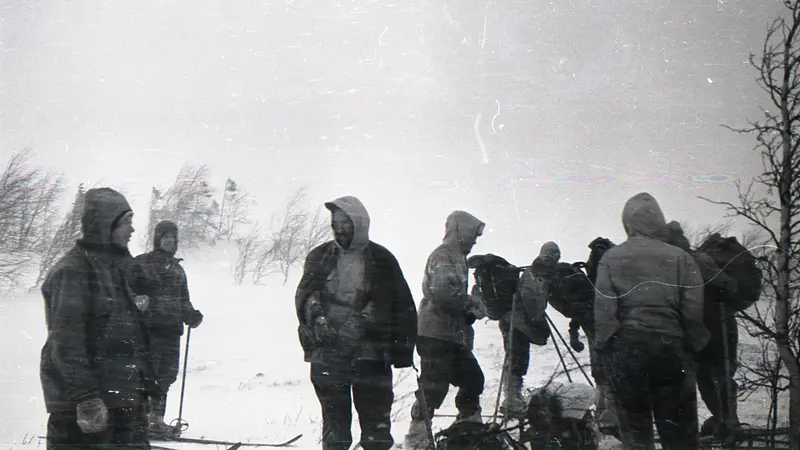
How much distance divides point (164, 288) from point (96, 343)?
1572 mm

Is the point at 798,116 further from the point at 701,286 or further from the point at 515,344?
the point at 515,344

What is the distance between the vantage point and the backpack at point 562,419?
1962mm

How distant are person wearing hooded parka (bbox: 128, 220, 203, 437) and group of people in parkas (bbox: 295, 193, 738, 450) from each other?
1.44m

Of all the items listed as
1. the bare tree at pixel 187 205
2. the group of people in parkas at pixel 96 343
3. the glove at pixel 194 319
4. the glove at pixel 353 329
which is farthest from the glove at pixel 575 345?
the bare tree at pixel 187 205

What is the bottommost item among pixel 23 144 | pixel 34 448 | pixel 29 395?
pixel 34 448

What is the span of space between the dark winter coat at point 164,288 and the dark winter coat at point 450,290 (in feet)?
5.19

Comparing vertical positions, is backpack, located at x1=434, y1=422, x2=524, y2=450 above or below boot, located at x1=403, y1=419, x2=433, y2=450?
above

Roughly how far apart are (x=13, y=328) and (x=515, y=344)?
261 cm

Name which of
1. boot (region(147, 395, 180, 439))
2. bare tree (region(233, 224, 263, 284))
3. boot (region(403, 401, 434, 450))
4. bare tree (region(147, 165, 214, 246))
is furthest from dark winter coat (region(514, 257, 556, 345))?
boot (region(147, 395, 180, 439))

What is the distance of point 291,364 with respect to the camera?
438 centimetres

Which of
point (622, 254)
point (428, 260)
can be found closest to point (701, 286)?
point (622, 254)

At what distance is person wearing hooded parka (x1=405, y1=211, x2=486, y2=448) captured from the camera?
264cm

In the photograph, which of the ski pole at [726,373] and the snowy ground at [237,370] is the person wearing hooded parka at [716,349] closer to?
the ski pole at [726,373]

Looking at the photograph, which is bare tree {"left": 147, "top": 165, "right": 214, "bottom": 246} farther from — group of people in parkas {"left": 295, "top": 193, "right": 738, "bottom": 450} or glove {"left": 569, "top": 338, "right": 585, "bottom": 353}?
glove {"left": 569, "top": 338, "right": 585, "bottom": 353}
